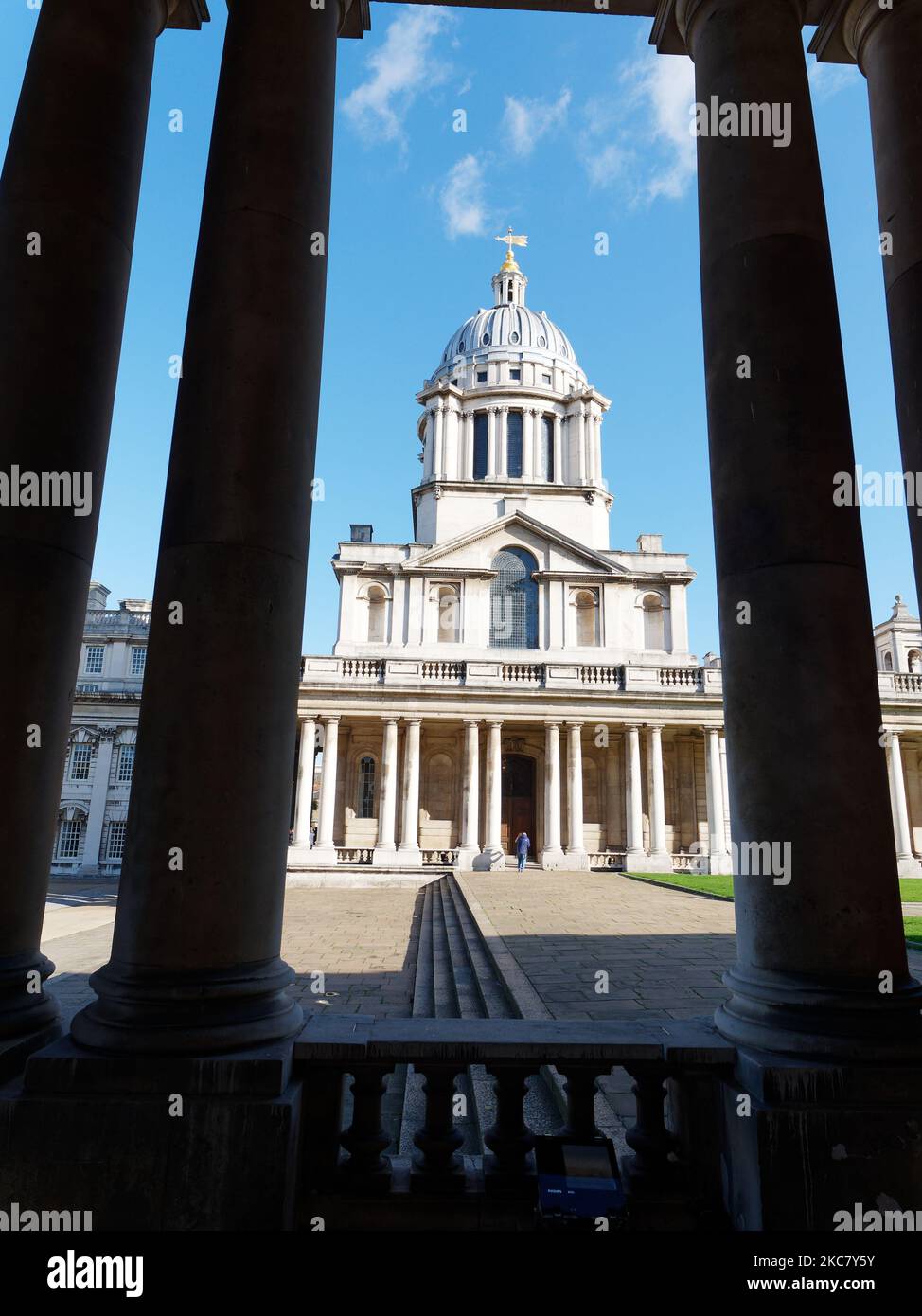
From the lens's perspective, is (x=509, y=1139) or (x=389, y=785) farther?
(x=389, y=785)

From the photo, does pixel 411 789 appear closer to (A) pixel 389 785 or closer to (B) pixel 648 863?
(A) pixel 389 785

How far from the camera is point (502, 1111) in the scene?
3.45 meters

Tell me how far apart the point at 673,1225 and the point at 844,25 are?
750 centimetres

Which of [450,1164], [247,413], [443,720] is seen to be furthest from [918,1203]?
[443,720]

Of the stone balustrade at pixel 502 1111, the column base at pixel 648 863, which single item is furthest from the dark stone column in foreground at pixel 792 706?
the column base at pixel 648 863

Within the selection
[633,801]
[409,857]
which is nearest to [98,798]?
[409,857]

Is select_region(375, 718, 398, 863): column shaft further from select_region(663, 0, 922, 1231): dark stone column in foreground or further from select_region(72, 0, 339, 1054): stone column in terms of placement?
select_region(663, 0, 922, 1231): dark stone column in foreground

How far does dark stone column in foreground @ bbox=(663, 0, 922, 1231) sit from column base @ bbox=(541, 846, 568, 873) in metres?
30.5

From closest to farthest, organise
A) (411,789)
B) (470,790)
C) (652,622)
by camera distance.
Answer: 1. (470,790)
2. (411,789)
3. (652,622)

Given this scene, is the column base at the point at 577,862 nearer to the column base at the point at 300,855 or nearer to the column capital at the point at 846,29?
the column base at the point at 300,855

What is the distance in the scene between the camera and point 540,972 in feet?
31.1

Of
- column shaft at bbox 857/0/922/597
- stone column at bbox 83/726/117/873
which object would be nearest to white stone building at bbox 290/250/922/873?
stone column at bbox 83/726/117/873

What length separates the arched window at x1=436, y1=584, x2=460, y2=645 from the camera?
39.8m

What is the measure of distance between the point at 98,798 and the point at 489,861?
947 inches
